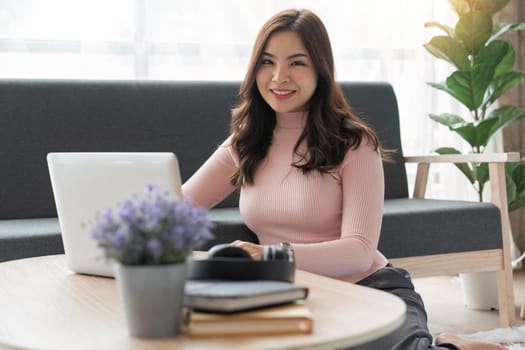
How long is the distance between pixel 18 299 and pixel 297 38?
1016mm

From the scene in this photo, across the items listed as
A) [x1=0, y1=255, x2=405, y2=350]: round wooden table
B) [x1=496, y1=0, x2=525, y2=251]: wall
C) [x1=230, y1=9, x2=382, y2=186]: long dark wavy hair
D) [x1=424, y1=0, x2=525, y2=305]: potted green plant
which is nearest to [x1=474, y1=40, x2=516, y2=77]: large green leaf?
[x1=424, y1=0, x2=525, y2=305]: potted green plant

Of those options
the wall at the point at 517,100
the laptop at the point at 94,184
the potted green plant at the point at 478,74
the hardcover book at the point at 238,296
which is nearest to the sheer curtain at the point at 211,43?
the wall at the point at 517,100

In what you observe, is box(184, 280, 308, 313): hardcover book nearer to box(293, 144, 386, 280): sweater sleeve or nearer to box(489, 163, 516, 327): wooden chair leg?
box(293, 144, 386, 280): sweater sleeve

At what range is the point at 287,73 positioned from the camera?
204 cm

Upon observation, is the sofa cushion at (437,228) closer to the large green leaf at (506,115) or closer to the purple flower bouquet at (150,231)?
the large green leaf at (506,115)

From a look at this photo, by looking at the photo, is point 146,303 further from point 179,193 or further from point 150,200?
point 179,193

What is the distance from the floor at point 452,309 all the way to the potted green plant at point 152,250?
2.10 m

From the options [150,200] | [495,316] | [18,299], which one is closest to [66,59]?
[495,316]

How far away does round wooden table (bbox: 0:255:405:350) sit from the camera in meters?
1.03

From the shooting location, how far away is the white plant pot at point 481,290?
11.0ft

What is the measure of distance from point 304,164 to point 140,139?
109cm

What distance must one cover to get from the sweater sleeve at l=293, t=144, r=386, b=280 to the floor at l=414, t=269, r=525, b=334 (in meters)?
1.22

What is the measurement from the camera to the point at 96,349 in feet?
3.35

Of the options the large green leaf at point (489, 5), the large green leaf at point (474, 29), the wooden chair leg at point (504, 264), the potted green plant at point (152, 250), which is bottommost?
the wooden chair leg at point (504, 264)
